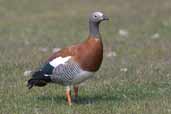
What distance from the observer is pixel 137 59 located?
1473 cm

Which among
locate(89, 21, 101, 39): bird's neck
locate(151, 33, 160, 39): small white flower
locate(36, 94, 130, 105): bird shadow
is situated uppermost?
locate(151, 33, 160, 39): small white flower

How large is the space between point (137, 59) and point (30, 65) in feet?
7.88

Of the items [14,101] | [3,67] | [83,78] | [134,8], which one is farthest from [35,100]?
[134,8]

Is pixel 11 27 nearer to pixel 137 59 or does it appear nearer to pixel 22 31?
pixel 22 31

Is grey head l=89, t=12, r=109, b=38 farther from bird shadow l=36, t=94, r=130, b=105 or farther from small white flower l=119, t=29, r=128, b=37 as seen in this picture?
small white flower l=119, t=29, r=128, b=37

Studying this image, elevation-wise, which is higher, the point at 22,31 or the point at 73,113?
the point at 22,31

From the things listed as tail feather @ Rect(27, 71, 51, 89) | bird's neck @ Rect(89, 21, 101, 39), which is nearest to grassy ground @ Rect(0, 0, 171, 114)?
tail feather @ Rect(27, 71, 51, 89)

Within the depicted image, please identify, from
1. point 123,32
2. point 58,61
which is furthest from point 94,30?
point 123,32

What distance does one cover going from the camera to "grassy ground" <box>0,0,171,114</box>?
9.88m

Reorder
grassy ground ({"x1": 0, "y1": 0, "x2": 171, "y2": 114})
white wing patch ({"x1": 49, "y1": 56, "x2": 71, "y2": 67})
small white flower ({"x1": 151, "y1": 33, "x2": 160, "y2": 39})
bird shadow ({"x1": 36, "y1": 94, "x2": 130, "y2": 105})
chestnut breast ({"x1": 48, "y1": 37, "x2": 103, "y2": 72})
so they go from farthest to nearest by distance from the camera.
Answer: small white flower ({"x1": 151, "y1": 33, "x2": 160, "y2": 39}) < bird shadow ({"x1": 36, "y1": 94, "x2": 130, "y2": 105}) < grassy ground ({"x1": 0, "y1": 0, "x2": 171, "y2": 114}) < white wing patch ({"x1": 49, "y1": 56, "x2": 71, "y2": 67}) < chestnut breast ({"x1": 48, "y1": 37, "x2": 103, "y2": 72})

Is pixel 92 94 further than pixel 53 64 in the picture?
Yes

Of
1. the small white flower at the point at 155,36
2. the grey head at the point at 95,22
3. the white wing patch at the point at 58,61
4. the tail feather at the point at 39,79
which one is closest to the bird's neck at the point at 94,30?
the grey head at the point at 95,22

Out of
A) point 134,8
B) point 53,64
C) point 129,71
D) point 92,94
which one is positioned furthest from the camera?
point 134,8

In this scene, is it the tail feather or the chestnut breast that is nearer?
the chestnut breast
